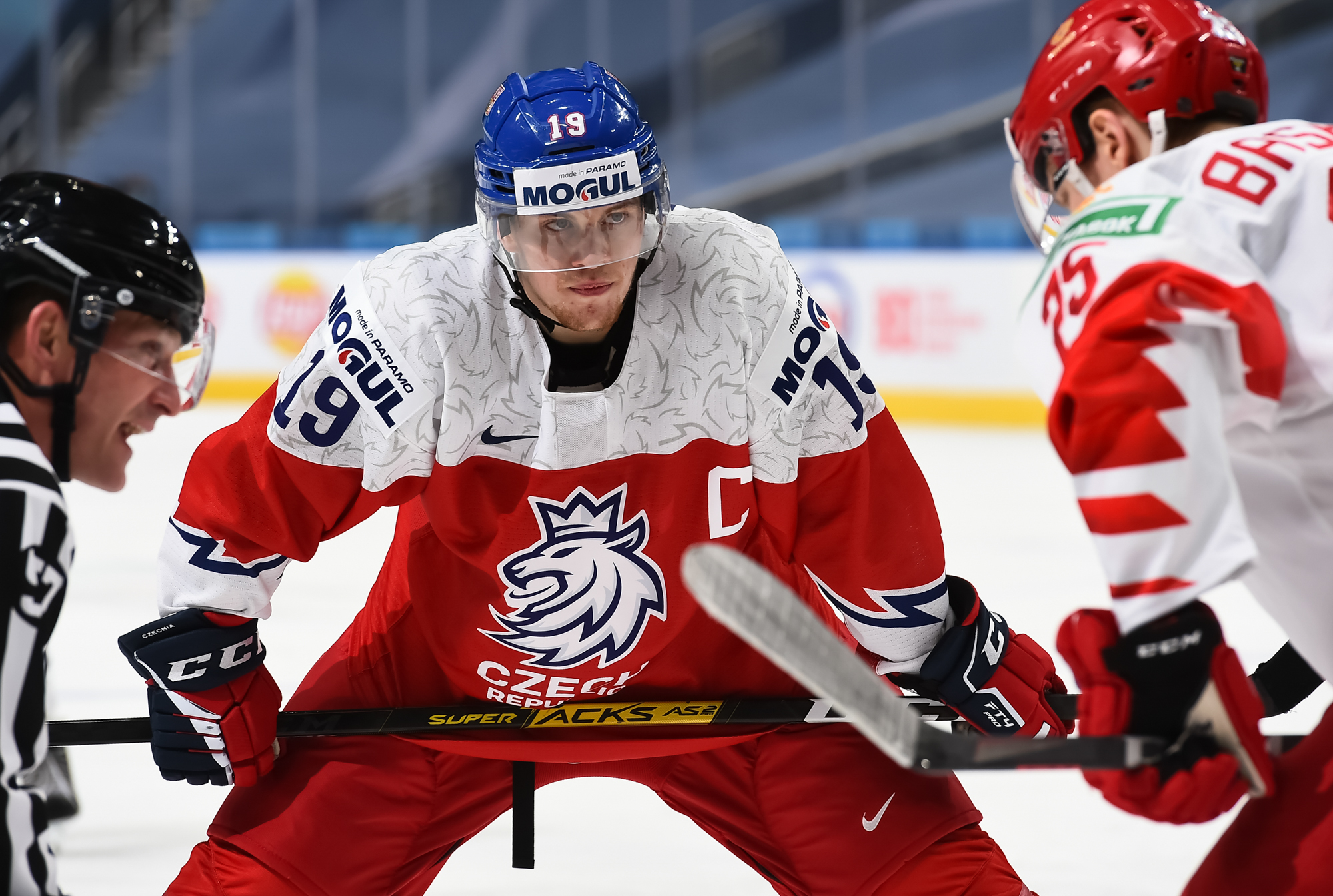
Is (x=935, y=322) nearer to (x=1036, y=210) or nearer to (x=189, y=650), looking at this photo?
(x=1036, y=210)

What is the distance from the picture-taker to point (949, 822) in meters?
1.91

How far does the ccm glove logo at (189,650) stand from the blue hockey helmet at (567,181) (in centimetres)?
62

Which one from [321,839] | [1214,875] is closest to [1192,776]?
[1214,875]

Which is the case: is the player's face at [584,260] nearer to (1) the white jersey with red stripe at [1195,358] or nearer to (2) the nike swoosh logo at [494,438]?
(2) the nike swoosh logo at [494,438]

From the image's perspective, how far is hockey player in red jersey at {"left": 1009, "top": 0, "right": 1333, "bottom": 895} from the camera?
1203 mm

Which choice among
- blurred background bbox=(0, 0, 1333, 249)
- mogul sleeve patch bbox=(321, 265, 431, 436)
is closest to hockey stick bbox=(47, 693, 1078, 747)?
mogul sleeve patch bbox=(321, 265, 431, 436)

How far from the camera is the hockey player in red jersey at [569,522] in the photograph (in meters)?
1.82

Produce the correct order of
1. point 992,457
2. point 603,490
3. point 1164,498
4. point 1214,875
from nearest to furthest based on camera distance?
point 1164,498 < point 1214,875 < point 603,490 < point 992,457

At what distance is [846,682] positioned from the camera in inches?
47.8

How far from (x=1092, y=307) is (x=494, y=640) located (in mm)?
1009

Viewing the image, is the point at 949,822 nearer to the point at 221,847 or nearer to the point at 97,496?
the point at 221,847

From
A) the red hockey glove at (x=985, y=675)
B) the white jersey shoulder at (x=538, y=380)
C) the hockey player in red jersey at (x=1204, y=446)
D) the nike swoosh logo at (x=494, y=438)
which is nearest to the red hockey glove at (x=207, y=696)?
the white jersey shoulder at (x=538, y=380)

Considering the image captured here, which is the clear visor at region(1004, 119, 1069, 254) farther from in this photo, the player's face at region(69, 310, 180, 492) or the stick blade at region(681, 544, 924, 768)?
the player's face at region(69, 310, 180, 492)

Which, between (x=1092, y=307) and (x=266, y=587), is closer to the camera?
(x=1092, y=307)
